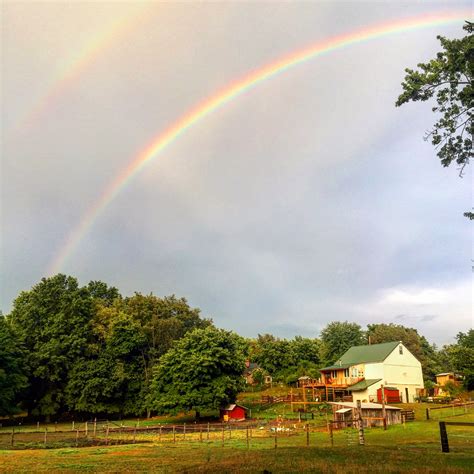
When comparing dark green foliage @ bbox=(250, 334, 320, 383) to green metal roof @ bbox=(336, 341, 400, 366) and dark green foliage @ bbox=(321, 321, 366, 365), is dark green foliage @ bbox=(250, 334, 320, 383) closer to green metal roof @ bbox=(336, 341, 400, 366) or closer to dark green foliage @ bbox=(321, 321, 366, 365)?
dark green foliage @ bbox=(321, 321, 366, 365)

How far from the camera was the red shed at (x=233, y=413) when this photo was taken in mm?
52750

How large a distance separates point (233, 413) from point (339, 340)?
5537cm

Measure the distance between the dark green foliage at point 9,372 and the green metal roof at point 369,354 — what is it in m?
45.9

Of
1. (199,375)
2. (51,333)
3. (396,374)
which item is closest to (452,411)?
(396,374)

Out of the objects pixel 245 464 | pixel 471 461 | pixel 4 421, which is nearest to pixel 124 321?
pixel 4 421

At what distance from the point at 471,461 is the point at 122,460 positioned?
14.7 meters

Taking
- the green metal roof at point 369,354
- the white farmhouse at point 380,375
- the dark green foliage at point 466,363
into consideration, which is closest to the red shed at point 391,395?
the white farmhouse at point 380,375

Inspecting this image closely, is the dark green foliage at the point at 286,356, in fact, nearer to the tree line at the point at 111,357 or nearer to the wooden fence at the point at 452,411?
the tree line at the point at 111,357

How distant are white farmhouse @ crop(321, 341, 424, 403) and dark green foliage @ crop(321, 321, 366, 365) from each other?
33.0 metres

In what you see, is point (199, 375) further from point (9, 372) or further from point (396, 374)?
point (396, 374)

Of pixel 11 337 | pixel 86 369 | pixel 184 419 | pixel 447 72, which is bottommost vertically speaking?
pixel 184 419

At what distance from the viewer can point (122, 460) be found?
67.5 ft

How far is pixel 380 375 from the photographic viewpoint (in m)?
62.7

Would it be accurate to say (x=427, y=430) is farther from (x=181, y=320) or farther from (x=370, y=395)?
(x=181, y=320)
